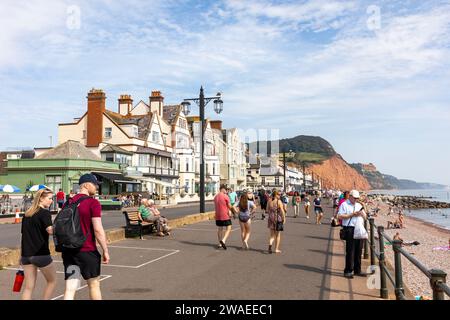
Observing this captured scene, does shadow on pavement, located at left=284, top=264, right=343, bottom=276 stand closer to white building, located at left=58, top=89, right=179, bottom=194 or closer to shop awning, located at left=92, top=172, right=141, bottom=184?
shop awning, located at left=92, top=172, right=141, bottom=184

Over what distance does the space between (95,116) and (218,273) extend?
4574cm

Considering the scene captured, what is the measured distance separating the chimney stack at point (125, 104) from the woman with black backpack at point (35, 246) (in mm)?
55832

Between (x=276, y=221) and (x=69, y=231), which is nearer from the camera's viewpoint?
(x=69, y=231)

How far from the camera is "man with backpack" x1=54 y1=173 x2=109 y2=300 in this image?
5.07 metres

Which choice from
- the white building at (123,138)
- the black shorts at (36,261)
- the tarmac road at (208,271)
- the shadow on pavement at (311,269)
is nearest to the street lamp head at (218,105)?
the tarmac road at (208,271)

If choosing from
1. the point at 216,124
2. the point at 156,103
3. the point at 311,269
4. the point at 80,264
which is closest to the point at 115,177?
the point at 156,103

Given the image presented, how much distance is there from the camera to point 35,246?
5656 mm

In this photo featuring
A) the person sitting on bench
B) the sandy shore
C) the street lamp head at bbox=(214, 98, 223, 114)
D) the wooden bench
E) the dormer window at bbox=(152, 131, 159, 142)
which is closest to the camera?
the sandy shore

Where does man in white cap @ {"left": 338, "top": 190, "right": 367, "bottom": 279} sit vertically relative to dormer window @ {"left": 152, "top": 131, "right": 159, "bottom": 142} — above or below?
below

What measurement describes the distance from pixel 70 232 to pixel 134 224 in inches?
380

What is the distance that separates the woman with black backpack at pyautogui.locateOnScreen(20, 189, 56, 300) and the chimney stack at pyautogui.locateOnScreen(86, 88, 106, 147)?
4679 centimetres

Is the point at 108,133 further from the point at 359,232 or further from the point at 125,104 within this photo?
the point at 359,232

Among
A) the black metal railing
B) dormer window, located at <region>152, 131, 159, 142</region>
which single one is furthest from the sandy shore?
dormer window, located at <region>152, 131, 159, 142</region>

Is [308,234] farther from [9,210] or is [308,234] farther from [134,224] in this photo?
[9,210]
